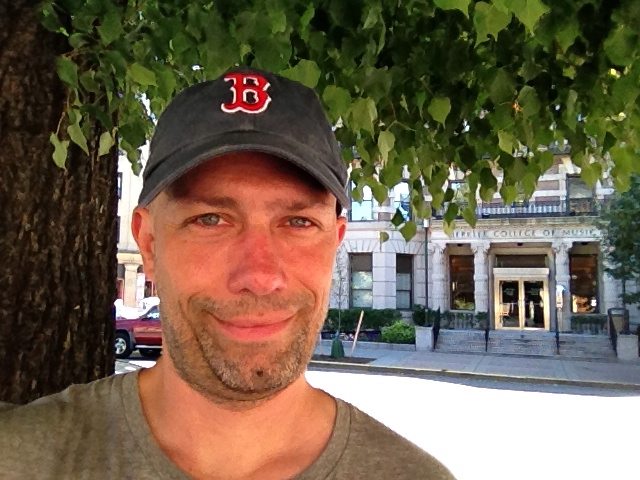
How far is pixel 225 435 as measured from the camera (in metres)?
1.69

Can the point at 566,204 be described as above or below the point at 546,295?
above

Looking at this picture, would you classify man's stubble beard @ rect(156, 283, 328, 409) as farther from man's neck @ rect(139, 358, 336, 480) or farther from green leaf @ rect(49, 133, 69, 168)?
green leaf @ rect(49, 133, 69, 168)

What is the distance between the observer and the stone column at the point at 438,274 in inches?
1226

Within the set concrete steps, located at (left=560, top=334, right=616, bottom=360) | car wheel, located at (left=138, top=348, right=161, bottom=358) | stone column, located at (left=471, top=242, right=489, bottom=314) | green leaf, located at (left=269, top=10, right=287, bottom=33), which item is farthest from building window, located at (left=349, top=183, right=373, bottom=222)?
green leaf, located at (left=269, top=10, right=287, bottom=33)

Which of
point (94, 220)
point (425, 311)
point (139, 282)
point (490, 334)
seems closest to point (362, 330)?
point (425, 311)

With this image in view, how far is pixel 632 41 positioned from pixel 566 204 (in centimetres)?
2987

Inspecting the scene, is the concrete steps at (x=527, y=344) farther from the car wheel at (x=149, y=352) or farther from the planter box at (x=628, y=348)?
the car wheel at (x=149, y=352)

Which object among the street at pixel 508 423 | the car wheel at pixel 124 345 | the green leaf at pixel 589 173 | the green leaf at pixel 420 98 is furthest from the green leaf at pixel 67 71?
the car wheel at pixel 124 345

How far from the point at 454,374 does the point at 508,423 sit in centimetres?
713

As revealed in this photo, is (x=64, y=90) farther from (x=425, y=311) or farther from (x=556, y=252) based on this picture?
(x=556, y=252)

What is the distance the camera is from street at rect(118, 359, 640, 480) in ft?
29.6

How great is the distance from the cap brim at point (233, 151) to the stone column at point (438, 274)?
30.0 m

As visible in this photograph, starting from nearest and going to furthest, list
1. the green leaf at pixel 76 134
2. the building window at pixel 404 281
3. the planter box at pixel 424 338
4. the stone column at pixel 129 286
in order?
1. the green leaf at pixel 76 134
2. the planter box at pixel 424 338
3. the building window at pixel 404 281
4. the stone column at pixel 129 286

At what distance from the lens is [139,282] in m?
40.8
